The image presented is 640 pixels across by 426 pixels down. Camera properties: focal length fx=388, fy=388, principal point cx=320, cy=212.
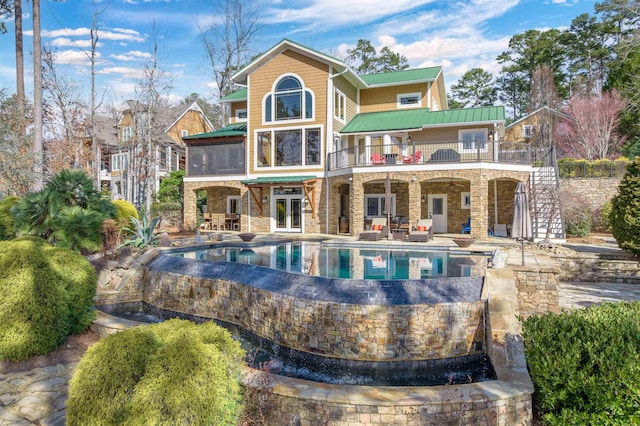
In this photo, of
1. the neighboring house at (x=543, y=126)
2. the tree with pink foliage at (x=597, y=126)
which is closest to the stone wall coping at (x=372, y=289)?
the tree with pink foliage at (x=597, y=126)

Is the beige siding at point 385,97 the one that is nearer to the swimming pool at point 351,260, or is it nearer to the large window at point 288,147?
the large window at point 288,147

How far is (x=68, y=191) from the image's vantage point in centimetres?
1181

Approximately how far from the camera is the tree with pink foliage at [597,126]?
1120 inches

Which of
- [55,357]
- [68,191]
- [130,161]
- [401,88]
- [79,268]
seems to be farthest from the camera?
[130,161]

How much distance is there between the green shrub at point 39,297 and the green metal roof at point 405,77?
20443mm

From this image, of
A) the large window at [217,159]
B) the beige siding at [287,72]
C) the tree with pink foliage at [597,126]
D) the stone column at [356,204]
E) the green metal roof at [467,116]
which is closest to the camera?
the stone column at [356,204]

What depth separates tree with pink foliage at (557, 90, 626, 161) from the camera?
28438mm

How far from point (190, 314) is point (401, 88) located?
18.8 m

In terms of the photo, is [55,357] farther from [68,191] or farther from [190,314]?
[68,191]

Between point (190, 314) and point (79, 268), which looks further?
point (190, 314)

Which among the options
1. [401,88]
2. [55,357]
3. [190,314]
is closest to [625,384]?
[55,357]

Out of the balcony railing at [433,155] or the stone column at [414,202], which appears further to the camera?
the stone column at [414,202]

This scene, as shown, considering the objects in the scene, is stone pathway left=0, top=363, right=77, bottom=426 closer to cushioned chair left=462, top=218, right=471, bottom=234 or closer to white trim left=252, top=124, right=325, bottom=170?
white trim left=252, top=124, right=325, bottom=170

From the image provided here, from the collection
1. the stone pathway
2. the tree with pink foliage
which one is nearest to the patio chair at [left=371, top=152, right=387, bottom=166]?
the stone pathway
